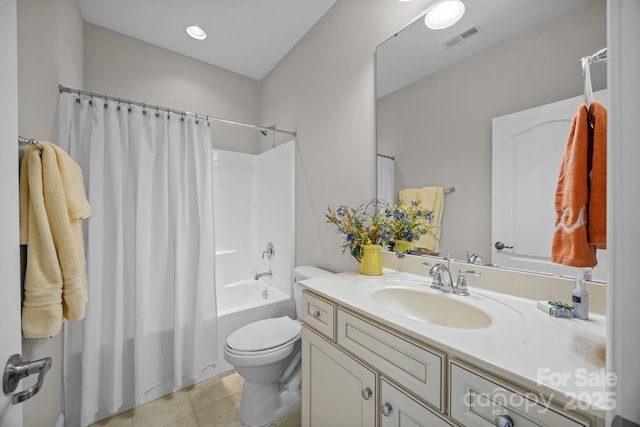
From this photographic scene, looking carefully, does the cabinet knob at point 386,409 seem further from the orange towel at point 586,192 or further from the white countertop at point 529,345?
the orange towel at point 586,192

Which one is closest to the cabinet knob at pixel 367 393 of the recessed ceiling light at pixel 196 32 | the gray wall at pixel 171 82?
the gray wall at pixel 171 82

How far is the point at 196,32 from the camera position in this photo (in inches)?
80.6

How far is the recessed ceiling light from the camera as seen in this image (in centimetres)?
200

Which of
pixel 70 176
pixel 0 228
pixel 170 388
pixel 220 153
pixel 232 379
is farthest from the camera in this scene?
pixel 220 153

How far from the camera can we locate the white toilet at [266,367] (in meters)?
1.39

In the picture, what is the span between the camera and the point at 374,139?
1.49m

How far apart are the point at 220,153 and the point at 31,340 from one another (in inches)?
75.7

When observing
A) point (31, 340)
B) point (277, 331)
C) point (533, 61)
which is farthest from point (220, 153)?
point (533, 61)

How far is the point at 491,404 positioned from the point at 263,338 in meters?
1.22

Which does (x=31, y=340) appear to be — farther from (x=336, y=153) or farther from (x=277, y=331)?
(x=336, y=153)

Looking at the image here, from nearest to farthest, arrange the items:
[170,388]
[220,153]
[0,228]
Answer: [0,228] < [170,388] < [220,153]

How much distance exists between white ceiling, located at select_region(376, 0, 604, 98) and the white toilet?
4.23 feet

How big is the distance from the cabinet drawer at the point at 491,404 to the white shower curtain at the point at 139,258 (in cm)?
169

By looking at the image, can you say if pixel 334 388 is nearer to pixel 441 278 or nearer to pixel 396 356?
pixel 396 356
